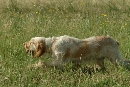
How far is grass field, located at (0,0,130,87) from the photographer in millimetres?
5648

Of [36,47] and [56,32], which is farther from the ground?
[56,32]

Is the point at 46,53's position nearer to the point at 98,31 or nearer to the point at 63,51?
the point at 63,51

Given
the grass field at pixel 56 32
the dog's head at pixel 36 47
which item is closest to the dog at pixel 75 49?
the dog's head at pixel 36 47

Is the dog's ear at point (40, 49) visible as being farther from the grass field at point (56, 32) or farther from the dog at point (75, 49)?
the grass field at point (56, 32)

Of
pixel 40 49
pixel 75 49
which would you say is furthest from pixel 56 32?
pixel 40 49

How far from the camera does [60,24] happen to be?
1012 cm

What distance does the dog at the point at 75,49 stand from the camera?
250 inches

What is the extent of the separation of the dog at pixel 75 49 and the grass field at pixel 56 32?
193 mm

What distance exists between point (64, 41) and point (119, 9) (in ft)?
26.3

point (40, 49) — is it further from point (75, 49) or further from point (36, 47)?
point (75, 49)

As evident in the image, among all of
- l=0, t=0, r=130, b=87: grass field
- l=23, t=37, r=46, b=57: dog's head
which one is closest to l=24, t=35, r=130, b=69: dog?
l=23, t=37, r=46, b=57: dog's head

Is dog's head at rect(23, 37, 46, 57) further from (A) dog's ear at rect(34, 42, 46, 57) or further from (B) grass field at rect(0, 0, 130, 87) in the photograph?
(B) grass field at rect(0, 0, 130, 87)

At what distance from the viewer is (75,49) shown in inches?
254

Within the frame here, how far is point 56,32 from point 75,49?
2.69 metres
